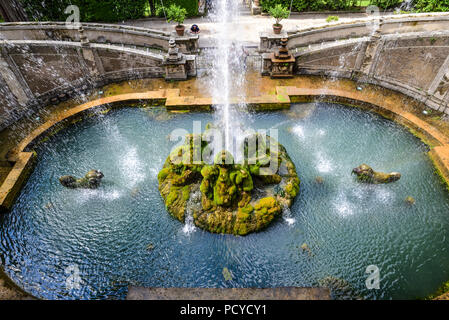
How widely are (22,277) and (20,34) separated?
19689mm

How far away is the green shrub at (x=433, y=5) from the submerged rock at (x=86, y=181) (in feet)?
92.7

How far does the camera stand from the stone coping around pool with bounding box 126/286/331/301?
811cm

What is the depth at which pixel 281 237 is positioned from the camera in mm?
10789

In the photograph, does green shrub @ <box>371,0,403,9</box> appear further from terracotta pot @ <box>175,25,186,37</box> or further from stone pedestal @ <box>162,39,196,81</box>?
stone pedestal @ <box>162,39,196,81</box>

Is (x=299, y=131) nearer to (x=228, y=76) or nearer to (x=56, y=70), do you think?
(x=228, y=76)

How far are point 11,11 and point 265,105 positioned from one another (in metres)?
22.6

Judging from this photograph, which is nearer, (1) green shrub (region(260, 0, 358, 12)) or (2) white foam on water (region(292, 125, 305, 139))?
(2) white foam on water (region(292, 125, 305, 139))

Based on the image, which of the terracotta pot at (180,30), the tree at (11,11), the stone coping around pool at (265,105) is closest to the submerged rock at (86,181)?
the stone coping around pool at (265,105)

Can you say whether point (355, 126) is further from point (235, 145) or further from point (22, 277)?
point (22, 277)

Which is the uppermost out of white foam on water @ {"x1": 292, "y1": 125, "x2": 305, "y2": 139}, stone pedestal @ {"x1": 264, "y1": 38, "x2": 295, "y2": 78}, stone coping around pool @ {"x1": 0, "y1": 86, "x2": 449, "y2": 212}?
stone pedestal @ {"x1": 264, "y1": 38, "x2": 295, "y2": 78}

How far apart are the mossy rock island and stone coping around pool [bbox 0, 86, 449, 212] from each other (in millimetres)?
4440

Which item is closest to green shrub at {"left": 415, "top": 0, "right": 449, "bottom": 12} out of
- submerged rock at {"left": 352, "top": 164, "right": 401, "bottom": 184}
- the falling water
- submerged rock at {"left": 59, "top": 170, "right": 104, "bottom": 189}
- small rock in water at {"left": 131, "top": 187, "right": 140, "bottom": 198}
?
the falling water

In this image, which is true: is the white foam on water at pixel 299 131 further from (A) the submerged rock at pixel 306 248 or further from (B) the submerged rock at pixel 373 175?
(A) the submerged rock at pixel 306 248

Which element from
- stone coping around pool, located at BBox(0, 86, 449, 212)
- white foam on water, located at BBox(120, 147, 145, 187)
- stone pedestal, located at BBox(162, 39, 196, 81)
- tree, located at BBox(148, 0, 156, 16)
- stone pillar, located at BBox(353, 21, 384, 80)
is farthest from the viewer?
tree, located at BBox(148, 0, 156, 16)
